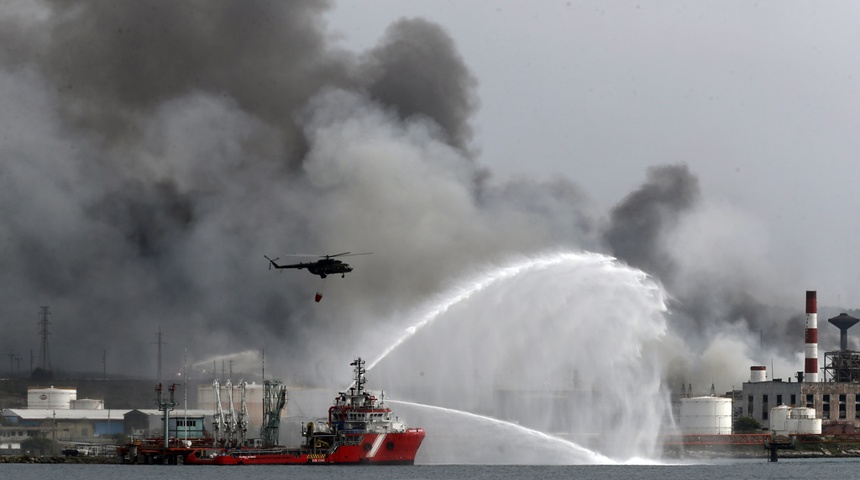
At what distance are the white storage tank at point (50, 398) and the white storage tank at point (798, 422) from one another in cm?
7678

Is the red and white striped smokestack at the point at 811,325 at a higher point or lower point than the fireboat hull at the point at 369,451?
higher

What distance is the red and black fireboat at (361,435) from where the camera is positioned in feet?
332

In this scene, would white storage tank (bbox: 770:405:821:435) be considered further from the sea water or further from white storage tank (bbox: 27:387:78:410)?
white storage tank (bbox: 27:387:78:410)

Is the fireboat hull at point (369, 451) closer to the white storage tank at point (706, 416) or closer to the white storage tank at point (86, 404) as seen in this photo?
→ the white storage tank at point (86, 404)

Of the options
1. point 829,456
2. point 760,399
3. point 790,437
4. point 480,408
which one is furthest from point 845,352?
point 480,408

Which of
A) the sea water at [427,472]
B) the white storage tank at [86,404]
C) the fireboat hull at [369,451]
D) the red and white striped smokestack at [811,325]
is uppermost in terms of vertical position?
the red and white striped smokestack at [811,325]

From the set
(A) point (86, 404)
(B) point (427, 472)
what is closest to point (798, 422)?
(B) point (427, 472)

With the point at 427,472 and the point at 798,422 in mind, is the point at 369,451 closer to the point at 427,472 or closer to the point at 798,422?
the point at 427,472

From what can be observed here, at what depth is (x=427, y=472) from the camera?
97438mm

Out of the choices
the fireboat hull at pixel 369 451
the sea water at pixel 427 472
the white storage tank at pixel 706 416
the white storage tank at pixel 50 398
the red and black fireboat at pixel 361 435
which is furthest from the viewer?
the white storage tank at pixel 50 398

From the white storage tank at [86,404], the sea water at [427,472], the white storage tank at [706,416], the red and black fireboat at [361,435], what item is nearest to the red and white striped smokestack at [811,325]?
the white storage tank at [706,416]

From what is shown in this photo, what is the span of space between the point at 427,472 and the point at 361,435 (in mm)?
7220

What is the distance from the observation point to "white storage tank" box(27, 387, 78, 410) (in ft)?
522

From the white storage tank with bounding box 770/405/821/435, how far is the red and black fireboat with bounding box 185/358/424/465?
6206cm
